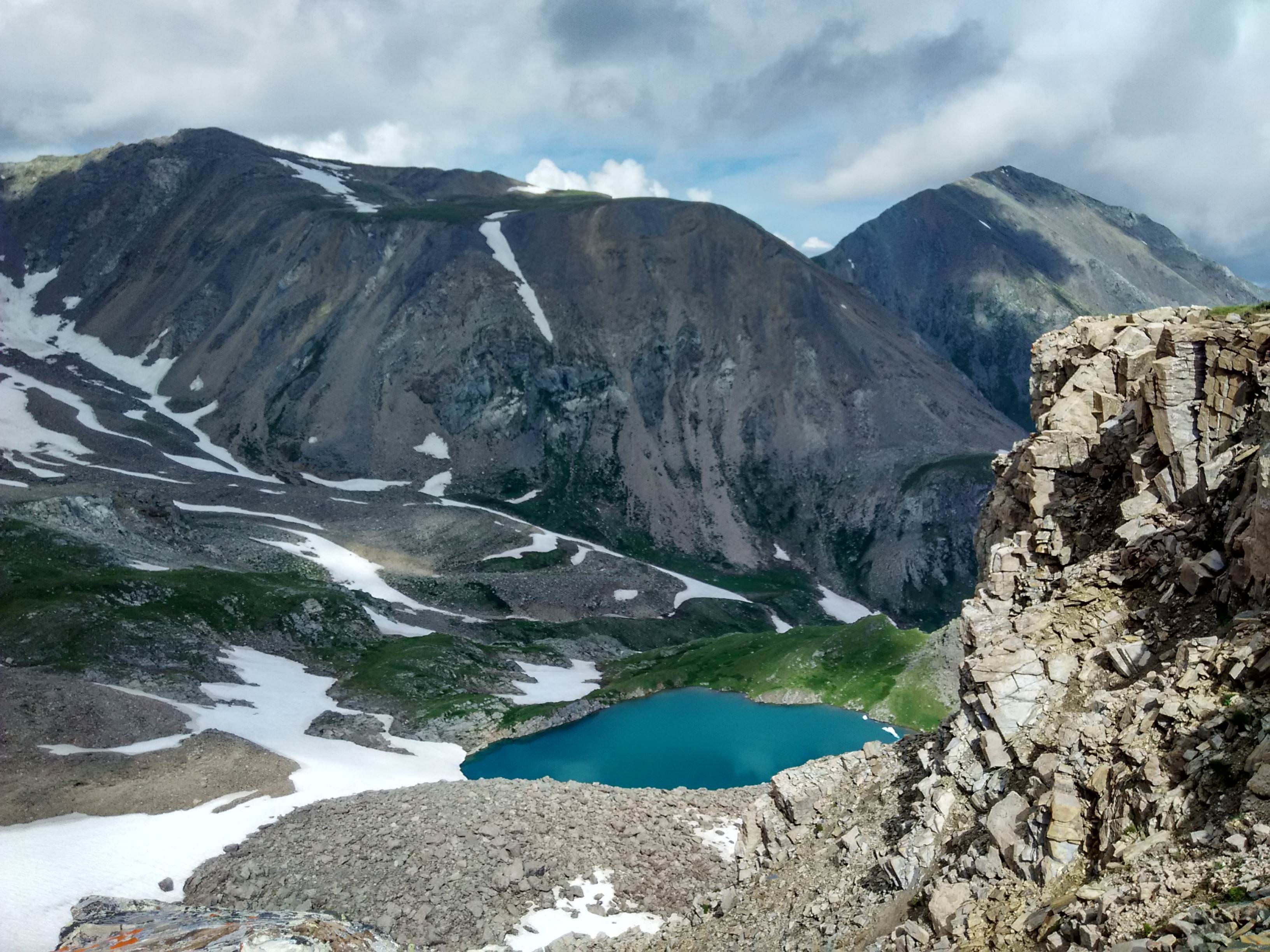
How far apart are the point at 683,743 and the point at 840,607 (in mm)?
77897

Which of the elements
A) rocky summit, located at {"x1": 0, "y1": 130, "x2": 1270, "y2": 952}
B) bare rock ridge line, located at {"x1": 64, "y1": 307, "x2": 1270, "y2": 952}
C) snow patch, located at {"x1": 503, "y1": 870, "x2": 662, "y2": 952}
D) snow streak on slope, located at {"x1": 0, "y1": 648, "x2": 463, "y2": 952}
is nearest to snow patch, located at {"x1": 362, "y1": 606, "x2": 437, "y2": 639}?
rocky summit, located at {"x1": 0, "y1": 130, "x2": 1270, "y2": 952}

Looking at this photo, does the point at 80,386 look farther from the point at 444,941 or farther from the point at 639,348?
the point at 444,941

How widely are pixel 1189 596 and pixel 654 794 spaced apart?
1378 inches

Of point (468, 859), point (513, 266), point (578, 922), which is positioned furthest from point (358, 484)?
point (578, 922)

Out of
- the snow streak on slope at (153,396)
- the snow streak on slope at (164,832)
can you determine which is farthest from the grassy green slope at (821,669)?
the snow streak on slope at (153,396)

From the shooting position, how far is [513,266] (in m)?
189

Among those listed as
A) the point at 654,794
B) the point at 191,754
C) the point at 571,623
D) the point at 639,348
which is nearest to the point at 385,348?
the point at 639,348

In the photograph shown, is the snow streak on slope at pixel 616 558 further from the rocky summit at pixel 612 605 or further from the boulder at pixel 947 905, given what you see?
the boulder at pixel 947 905

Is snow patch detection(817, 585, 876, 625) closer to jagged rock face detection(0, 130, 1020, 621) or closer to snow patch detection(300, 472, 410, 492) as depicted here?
jagged rock face detection(0, 130, 1020, 621)

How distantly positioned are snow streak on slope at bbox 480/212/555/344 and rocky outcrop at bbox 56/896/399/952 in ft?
490

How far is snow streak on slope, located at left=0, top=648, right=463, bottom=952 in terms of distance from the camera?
36500 mm

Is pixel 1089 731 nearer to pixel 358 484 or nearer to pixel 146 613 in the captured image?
pixel 146 613

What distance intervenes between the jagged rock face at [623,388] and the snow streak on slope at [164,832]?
93.8 metres

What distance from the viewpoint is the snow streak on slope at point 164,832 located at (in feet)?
120
